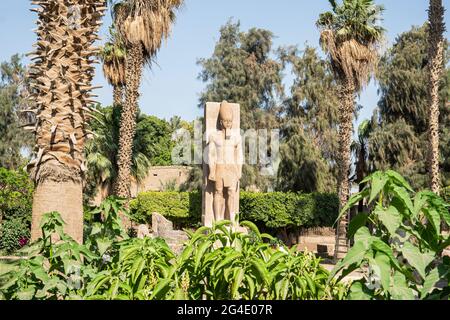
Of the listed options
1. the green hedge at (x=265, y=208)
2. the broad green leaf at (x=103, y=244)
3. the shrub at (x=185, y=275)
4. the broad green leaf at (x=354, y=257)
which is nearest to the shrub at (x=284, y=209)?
the green hedge at (x=265, y=208)

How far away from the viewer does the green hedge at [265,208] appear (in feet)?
72.7

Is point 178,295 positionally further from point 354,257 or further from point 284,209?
point 284,209

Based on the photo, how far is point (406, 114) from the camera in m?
30.2

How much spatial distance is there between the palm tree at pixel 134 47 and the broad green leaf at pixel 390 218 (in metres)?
17.0

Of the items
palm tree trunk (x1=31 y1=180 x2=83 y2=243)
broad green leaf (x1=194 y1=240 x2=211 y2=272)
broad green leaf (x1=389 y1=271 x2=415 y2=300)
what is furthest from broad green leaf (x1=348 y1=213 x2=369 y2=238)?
palm tree trunk (x1=31 y1=180 x2=83 y2=243)

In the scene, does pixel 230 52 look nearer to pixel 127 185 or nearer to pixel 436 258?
pixel 127 185

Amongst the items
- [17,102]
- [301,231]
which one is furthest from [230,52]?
[17,102]

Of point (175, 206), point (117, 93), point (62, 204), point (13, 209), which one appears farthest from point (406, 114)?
point (62, 204)

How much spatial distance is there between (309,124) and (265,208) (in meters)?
11.1

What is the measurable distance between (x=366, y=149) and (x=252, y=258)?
28.9 metres

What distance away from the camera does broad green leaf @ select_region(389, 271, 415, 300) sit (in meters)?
1.78

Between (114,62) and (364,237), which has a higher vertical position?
(114,62)

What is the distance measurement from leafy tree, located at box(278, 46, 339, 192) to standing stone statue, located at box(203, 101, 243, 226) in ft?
58.6

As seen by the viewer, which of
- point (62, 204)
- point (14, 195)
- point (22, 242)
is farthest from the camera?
point (14, 195)
